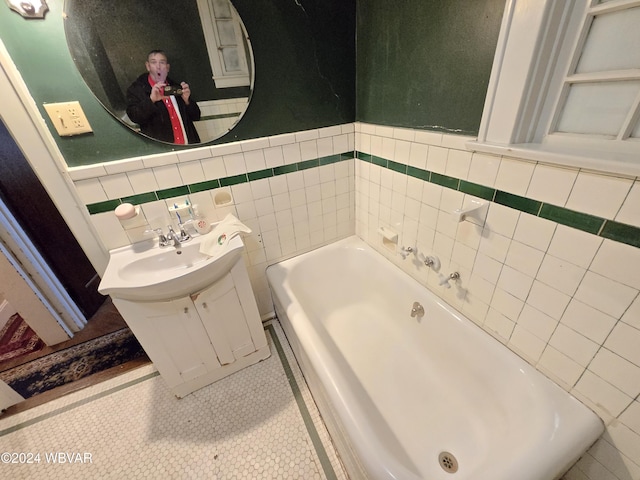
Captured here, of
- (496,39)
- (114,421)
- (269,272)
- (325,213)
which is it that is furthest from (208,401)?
(496,39)

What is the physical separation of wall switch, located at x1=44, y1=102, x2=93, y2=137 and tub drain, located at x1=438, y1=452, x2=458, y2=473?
1912mm

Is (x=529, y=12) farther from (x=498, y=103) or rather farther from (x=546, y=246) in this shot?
(x=546, y=246)

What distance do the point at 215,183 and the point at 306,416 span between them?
1.22 meters

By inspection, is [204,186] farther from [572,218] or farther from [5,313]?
[5,313]

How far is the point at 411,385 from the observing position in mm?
1288

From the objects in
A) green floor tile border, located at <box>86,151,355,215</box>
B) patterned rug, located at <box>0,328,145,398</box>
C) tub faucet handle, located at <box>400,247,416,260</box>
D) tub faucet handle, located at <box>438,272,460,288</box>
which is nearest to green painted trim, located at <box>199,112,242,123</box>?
green floor tile border, located at <box>86,151,355,215</box>

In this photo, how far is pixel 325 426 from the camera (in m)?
1.22

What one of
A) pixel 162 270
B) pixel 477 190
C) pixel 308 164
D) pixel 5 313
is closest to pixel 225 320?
pixel 162 270

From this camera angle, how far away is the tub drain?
1012 mm

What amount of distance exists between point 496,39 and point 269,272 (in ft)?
4.56

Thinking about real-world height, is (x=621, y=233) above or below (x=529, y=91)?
below

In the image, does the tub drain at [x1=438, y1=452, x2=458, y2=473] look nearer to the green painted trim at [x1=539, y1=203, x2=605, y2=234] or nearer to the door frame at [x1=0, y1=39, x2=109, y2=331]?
the green painted trim at [x1=539, y1=203, x2=605, y2=234]

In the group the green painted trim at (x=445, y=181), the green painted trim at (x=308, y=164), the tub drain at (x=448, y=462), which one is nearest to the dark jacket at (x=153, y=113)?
the green painted trim at (x=308, y=164)

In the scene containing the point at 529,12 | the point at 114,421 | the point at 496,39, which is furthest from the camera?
the point at 114,421
